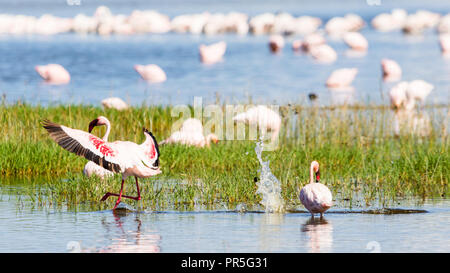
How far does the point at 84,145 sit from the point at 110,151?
0.32 metres

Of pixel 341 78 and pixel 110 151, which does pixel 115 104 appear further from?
pixel 341 78

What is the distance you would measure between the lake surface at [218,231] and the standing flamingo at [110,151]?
497mm

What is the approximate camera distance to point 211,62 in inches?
1583

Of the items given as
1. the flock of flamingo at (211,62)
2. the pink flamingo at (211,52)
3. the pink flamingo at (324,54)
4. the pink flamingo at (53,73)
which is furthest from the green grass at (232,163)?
the pink flamingo at (324,54)

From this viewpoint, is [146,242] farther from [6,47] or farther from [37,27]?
[37,27]

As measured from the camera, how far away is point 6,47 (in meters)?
54.8

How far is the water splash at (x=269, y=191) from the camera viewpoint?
11.1 meters

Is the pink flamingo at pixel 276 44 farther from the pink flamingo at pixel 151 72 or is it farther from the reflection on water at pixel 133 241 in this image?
the reflection on water at pixel 133 241

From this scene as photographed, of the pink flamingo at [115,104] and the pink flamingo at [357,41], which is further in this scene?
the pink flamingo at [357,41]

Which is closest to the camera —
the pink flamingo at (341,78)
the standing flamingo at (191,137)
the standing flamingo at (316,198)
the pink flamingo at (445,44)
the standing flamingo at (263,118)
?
the standing flamingo at (316,198)

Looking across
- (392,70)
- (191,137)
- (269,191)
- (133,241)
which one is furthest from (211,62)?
(133,241)
